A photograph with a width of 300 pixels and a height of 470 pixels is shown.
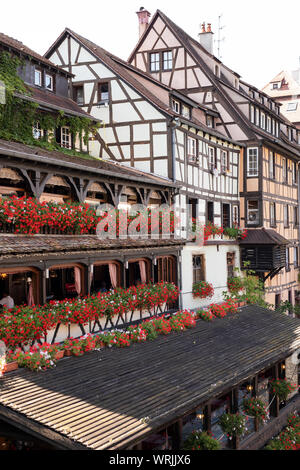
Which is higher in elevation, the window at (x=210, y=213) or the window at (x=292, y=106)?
the window at (x=292, y=106)

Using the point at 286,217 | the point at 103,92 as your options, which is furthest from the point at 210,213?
the point at 286,217

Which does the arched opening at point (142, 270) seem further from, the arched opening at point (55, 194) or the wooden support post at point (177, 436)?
the wooden support post at point (177, 436)

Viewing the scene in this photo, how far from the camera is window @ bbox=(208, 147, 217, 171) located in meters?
23.7

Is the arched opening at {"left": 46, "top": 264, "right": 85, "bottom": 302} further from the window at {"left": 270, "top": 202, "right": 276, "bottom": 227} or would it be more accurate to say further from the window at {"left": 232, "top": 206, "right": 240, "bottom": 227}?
the window at {"left": 270, "top": 202, "right": 276, "bottom": 227}

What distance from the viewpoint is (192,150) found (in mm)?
22219

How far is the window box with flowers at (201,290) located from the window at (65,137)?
7977 mm

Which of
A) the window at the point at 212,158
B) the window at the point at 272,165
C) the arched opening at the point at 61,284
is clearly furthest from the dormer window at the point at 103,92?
the window at the point at 272,165

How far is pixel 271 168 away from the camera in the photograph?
28.3 metres

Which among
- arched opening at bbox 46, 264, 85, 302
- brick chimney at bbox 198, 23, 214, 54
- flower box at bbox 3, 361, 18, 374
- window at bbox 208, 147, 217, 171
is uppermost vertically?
brick chimney at bbox 198, 23, 214, 54

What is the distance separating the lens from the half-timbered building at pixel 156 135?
20984 mm

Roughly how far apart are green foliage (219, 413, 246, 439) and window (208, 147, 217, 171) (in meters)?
13.0

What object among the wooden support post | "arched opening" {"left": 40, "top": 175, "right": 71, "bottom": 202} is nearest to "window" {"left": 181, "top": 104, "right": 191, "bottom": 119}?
"arched opening" {"left": 40, "top": 175, "right": 71, "bottom": 202}

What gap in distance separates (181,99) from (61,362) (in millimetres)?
14470

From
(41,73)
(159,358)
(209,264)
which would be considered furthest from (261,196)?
(159,358)
